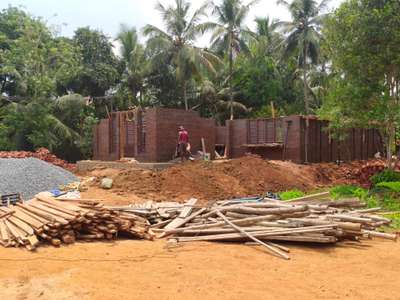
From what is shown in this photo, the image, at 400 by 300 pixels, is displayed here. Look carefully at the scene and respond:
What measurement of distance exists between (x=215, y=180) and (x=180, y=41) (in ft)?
58.7

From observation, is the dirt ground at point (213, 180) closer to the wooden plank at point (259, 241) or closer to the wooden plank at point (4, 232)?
the wooden plank at point (4, 232)

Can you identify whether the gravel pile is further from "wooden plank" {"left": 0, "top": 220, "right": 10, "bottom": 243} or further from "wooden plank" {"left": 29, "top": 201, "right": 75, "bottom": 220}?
"wooden plank" {"left": 0, "top": 220, "right": 10, "bottom": 243}

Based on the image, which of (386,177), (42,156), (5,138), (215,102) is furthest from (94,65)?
(386,177)

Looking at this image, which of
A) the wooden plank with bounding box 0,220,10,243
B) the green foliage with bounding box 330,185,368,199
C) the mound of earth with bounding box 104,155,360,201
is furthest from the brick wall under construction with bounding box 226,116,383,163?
the wooden plank with bounding box 0,220,10,243

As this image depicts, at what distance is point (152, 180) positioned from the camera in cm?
1537

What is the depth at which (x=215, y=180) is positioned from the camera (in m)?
15.7

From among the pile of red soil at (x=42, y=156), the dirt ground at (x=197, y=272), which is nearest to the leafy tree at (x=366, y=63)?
the dirt ground at (x=197, y=272)

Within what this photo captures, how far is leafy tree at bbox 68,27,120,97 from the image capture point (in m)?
31.6

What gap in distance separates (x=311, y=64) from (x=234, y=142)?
48.4 feet

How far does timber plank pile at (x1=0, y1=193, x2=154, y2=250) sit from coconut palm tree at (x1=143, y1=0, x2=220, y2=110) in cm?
2214

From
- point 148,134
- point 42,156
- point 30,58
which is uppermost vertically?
point 30,58

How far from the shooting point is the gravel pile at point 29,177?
48.2ft

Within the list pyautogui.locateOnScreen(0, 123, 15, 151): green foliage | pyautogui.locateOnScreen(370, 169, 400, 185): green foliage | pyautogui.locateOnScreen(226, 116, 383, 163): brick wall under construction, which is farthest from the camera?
pyautogui.locateOnScreen(0, 123, 15, 151): green foliage

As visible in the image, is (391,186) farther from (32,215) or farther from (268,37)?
(268,37)
